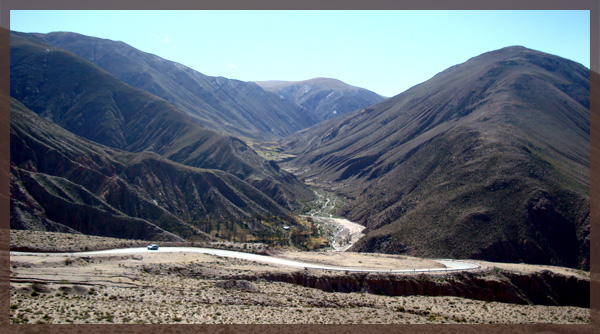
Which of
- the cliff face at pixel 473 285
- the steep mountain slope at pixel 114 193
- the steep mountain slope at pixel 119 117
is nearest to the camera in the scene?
the cliff face at pixel 473 285

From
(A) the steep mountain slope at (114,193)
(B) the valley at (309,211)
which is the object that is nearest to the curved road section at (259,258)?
(B) the valley at (309,211)

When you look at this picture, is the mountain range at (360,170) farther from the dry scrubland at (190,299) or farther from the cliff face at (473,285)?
the dry scrubland at (190,299)

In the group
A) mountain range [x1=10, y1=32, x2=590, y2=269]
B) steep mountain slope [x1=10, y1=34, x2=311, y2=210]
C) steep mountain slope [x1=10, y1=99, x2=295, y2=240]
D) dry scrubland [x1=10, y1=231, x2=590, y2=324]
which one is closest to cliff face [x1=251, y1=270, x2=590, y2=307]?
dry scrubland [x1=10, y1=231, x2=590, y2=324]

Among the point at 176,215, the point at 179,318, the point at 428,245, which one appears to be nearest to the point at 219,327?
the point at 179,318

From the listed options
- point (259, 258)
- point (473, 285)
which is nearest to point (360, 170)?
point (259, 258)

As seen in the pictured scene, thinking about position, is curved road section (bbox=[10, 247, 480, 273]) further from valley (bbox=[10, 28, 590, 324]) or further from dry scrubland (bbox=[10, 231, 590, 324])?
dry scrubland (bbox=[10, 231, 590, 324])

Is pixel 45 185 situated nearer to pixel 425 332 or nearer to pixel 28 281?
pixel 28 281
